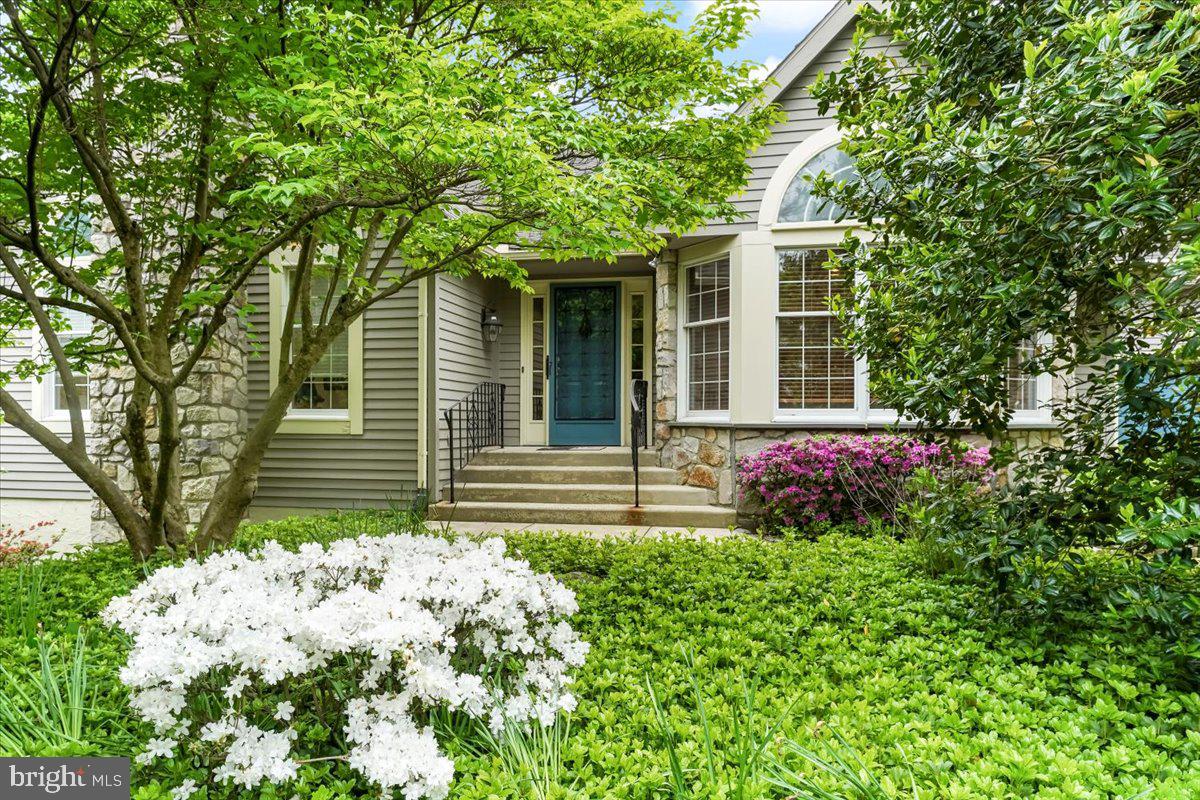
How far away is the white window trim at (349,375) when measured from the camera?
22.7 ft

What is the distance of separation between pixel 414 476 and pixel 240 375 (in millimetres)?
2104

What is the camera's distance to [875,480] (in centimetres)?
569

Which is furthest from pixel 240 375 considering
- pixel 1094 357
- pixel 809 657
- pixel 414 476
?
pixel 1094 357

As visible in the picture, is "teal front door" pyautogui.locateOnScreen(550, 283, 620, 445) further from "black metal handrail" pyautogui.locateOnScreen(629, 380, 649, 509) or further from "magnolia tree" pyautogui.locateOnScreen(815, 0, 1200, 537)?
"magnolia tree" pyautogui.locateOnScreen(815, 0, 1200, 537)

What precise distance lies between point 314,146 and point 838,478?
185 inches

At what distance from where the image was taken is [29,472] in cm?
859

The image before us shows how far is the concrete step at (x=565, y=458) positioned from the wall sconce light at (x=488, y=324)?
147 cm

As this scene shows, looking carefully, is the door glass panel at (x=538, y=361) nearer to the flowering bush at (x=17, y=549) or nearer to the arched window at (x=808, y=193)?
the arched window at (x=808, y=193)

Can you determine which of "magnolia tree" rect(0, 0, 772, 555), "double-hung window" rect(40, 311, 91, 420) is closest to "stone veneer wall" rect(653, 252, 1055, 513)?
"magnolia tree" rect(0, 0, 772, 555)

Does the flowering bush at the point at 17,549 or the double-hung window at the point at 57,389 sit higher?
the double-hung window at the point at 57,389

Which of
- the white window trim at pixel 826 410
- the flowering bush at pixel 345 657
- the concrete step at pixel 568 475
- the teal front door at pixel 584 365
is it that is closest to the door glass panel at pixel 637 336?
the teal front door at pixel 584 365

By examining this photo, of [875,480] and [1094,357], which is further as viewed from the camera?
[875,480]

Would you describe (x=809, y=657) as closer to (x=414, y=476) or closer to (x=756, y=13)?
(x=756, y=13)

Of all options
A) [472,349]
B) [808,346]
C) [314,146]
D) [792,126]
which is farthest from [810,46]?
[314,146]
